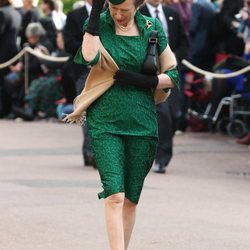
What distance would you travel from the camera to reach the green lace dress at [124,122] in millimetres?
7059

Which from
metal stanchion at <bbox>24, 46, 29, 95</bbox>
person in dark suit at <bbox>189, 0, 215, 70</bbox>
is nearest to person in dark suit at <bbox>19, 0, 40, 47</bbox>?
metal stanchion at <bbox>24, 46, 29, 95</bbox>

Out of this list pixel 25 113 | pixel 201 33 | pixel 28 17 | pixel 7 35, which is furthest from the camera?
pixel 28 17

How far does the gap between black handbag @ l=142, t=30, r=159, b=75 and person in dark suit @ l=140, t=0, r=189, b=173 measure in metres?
5.62

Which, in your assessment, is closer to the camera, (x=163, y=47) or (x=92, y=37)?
(x=92, y=37)

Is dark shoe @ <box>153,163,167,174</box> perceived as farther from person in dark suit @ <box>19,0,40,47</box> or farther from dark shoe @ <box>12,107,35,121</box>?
person in dark suit @ <box>19,0,40,47</box>

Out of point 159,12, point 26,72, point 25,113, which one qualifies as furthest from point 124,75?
point 26,72

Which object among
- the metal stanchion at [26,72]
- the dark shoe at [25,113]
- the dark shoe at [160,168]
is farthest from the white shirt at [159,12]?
the metal stanchion at [26,72]

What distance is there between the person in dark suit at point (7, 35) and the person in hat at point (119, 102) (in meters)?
15.0

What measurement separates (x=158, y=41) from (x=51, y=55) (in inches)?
559

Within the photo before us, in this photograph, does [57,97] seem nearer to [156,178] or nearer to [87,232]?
[156,178]

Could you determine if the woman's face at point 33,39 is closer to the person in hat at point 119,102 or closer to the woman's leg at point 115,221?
the person in hat at point 119,102

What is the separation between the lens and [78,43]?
13211 mm

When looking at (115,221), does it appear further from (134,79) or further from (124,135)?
(134,79)

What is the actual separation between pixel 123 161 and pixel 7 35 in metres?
15.5
